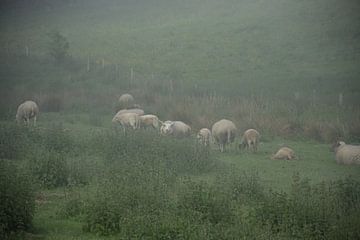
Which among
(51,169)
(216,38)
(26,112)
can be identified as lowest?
(51,169)

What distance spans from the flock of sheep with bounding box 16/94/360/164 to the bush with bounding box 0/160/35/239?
354 inches

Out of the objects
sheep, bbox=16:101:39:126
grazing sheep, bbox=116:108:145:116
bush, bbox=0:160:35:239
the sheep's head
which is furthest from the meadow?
the sheep's head

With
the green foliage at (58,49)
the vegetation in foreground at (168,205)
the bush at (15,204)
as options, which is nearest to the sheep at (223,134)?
the vegetation in foreground at (168,205)

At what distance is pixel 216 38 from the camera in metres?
47.3

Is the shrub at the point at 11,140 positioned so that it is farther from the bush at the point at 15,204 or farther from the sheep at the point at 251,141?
the sheep at the point at 251,141

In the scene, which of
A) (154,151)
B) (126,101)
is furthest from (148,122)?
(154,151)

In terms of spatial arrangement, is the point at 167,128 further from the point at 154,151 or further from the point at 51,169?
the point at 51,169

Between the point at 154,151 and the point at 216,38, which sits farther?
the point at 216,38

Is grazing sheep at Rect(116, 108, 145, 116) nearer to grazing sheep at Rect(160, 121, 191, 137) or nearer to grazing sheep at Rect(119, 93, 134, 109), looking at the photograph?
grazing sheep at Rect(119, 93, 134, 109)

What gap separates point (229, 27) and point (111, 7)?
16.4 m

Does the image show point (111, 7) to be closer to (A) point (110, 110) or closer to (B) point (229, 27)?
(B) point (229, 27)

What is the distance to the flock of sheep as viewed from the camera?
60.5 feet

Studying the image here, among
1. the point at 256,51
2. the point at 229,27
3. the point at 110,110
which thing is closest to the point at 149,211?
the point at 110,110

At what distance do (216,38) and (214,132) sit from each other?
89.8 ft
